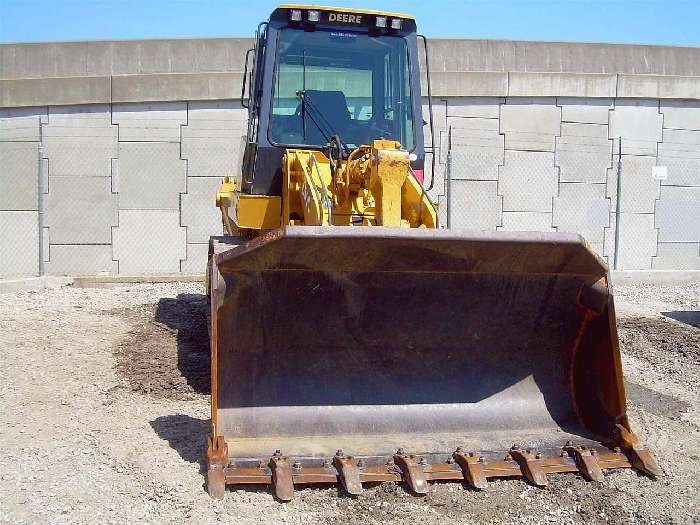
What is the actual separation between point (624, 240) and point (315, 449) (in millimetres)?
9885

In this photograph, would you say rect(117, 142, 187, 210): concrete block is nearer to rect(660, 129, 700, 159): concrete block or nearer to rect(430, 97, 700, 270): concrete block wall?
rect(430, 97, 700, 270): concrete block wall

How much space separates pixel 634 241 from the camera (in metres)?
12.7

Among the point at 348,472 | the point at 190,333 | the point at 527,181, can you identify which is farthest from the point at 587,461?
the point at 527,181

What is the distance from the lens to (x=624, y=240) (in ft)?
41.7

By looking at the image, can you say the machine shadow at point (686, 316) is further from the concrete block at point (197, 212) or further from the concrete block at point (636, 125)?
the concrete block at point (197, 212)

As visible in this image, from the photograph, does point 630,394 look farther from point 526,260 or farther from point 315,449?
point 315,449

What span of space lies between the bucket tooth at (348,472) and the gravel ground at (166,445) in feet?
0.20

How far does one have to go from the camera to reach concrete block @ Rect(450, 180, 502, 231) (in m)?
12.1

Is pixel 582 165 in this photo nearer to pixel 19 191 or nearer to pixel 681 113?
pixel 681 113

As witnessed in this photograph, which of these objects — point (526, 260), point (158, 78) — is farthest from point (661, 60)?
point (526, 260)

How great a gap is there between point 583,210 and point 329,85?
7484mm

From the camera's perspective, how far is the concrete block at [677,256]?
12844mm

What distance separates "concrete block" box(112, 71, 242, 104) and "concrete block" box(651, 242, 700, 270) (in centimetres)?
720

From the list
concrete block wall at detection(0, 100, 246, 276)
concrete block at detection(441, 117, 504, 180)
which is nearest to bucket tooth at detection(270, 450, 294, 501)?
concrete block wall at detection(0, 100, 246, 276)
